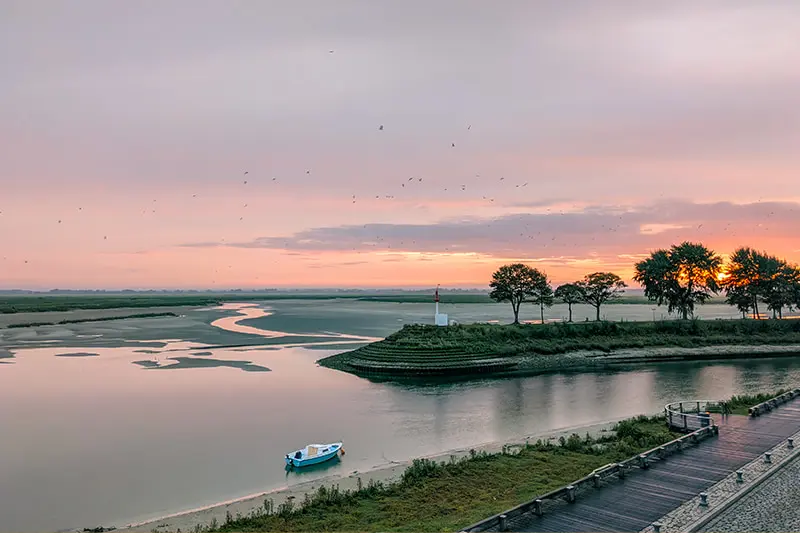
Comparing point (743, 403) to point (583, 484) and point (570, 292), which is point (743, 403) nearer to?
point (583, 484)

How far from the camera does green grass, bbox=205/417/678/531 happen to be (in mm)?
20125

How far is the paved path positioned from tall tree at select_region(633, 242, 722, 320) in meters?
79.5

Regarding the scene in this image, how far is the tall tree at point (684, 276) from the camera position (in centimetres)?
9394

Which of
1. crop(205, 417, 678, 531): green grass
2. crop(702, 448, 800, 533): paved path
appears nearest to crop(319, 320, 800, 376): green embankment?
crop(205, 417, 678, 531): green grass

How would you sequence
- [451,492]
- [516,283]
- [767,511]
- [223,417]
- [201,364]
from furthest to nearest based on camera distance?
[516,283] < [201,364] < [223,417] < [451,492] < [767,511]

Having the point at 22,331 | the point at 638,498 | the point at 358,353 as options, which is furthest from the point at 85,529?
the point at 22,331

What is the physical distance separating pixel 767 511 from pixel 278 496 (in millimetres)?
19780

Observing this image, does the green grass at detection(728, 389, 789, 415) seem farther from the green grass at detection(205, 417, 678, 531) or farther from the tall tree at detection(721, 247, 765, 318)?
the tall tree at detection(721, 247, 765, 318)

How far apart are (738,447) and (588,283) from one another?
7145 cm

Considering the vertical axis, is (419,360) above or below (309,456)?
above

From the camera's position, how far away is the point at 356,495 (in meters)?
23.2

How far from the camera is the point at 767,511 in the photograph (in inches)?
707

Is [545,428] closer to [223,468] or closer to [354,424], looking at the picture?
[354,424]

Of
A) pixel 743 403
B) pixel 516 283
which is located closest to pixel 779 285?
pixel 516 283
